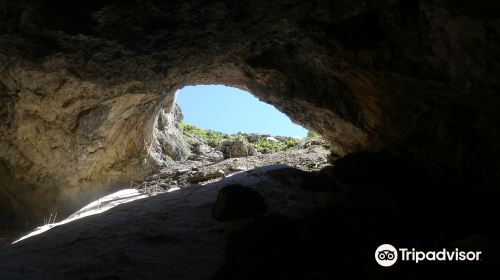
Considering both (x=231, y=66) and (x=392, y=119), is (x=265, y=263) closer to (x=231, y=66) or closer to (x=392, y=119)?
(x=392, y=119)

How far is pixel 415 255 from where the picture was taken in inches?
229

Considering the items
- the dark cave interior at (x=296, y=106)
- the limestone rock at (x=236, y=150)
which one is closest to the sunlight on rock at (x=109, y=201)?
the dark cave interior at (x=296, y=106)

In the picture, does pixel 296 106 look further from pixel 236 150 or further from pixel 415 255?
pixel 236 150

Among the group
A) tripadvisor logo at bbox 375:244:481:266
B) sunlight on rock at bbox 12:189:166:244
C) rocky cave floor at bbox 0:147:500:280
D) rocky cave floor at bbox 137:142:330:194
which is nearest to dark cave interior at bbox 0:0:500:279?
rocky cave floor at bbox 0:147:500:280

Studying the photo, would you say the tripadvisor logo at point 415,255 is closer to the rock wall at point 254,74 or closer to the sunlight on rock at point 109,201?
the rock wall at point 254,74

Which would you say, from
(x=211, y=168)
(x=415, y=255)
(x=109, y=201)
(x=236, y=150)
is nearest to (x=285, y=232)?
(x=415, y=255)

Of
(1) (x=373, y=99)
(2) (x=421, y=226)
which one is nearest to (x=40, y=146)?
(1) (x=373, y=99)

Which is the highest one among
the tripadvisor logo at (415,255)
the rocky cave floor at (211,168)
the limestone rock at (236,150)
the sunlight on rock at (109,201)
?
the limestone rock at (236,150)

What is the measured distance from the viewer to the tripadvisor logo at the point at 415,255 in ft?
17.1

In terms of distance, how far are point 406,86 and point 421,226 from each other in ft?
8.69

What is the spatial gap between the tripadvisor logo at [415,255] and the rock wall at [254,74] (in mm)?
2234

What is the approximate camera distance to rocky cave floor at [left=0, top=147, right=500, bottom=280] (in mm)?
6090

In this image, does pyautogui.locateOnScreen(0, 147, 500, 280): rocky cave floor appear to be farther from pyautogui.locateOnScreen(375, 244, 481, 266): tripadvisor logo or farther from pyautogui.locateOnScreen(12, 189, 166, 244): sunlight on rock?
pyautogui.locateOnScreen(12, 189, 166, 244): sunlight on rock

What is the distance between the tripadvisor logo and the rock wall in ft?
7.33
